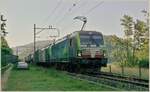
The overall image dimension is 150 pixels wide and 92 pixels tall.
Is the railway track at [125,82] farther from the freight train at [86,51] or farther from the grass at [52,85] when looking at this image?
the freight train at [86,51]

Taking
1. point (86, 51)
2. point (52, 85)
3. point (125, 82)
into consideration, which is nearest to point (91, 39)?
point (86, 51)

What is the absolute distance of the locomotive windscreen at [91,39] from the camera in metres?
29.7

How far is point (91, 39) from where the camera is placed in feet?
98.6

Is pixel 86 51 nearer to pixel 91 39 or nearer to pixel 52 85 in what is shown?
pixel 91 39

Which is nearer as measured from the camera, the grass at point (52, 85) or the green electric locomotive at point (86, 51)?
the grass at point (52, 85)

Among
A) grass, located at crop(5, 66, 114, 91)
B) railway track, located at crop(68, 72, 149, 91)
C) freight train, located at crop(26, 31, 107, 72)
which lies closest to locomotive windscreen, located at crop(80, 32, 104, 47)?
freight train, located at crop(26, 31, 107, 72)

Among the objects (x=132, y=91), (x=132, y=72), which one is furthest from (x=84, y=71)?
(x=132, y=91)

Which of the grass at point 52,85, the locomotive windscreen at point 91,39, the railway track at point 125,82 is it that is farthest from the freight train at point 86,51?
the railway track at point 125,82

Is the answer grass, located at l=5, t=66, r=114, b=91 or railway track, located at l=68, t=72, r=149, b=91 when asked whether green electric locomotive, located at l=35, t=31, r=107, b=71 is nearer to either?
grass, located at l=5, t=66, r=114, b=91

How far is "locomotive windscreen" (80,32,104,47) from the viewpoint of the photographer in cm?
2970

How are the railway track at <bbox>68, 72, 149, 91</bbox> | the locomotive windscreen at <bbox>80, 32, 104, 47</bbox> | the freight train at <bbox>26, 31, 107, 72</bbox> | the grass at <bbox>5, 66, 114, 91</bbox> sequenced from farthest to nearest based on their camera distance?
the locomotive windscreen at <bbox>80, 32, 104, 47</bbox>, the freight train at <bbox>26, 31, 107, 72</bbox>, the grass at <bbox>5, 66, 114, 91</bbox>, the railway track at <bbox>68, 72, 149, 91</bbox>

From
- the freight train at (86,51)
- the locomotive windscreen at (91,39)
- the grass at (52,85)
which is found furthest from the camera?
the locomotive windscreen at (91,39)

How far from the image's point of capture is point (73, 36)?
102 ft

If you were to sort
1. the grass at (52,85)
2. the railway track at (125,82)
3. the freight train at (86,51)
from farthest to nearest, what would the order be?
1. the freight train at (86,51)
2. the grass at (52,85)
3. the railway track at (125,82)
